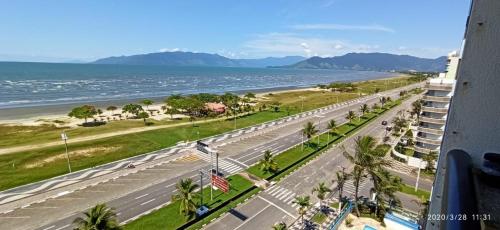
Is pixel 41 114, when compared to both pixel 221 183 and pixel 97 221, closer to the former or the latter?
pixel 97 221

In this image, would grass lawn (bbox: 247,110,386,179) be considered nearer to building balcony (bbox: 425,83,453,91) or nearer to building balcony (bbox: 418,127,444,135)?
building balcony (bbox: 418,127,444,135)

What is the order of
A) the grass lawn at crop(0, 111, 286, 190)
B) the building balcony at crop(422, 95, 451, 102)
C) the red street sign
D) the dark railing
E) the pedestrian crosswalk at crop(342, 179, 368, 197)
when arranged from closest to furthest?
1. the dark railing
2. the red street sign
3. the pedestrian crosswalk at crop(342, 179, 368, 197)
4. the grass lawn at crop(0, 111, 286, 190)
5. the building balcony at crop(422, 95, 451, 102)

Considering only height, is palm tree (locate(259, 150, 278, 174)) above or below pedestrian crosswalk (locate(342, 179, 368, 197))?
above

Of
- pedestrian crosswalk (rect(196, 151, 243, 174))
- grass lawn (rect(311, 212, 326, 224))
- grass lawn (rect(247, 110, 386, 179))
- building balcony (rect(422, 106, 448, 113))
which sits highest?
building balcony (rect(422, 106, 448, 113))

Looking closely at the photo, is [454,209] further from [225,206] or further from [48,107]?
[48,107]

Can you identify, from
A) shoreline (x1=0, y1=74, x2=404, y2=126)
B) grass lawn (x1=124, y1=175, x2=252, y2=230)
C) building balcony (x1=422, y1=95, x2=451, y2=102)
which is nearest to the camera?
grass lawn (x1=124, y1=175, x2=252, y2=230)

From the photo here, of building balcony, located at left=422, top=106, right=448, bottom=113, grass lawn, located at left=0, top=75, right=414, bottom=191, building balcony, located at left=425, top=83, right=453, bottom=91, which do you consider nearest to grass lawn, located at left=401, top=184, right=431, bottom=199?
building balcony, located at left=422, top=106, right=448, bottom=113

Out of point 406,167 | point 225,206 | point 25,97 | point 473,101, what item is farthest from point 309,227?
point 25,97

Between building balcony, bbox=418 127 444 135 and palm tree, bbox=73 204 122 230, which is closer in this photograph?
palm tree, bbox=73 204 122 230
